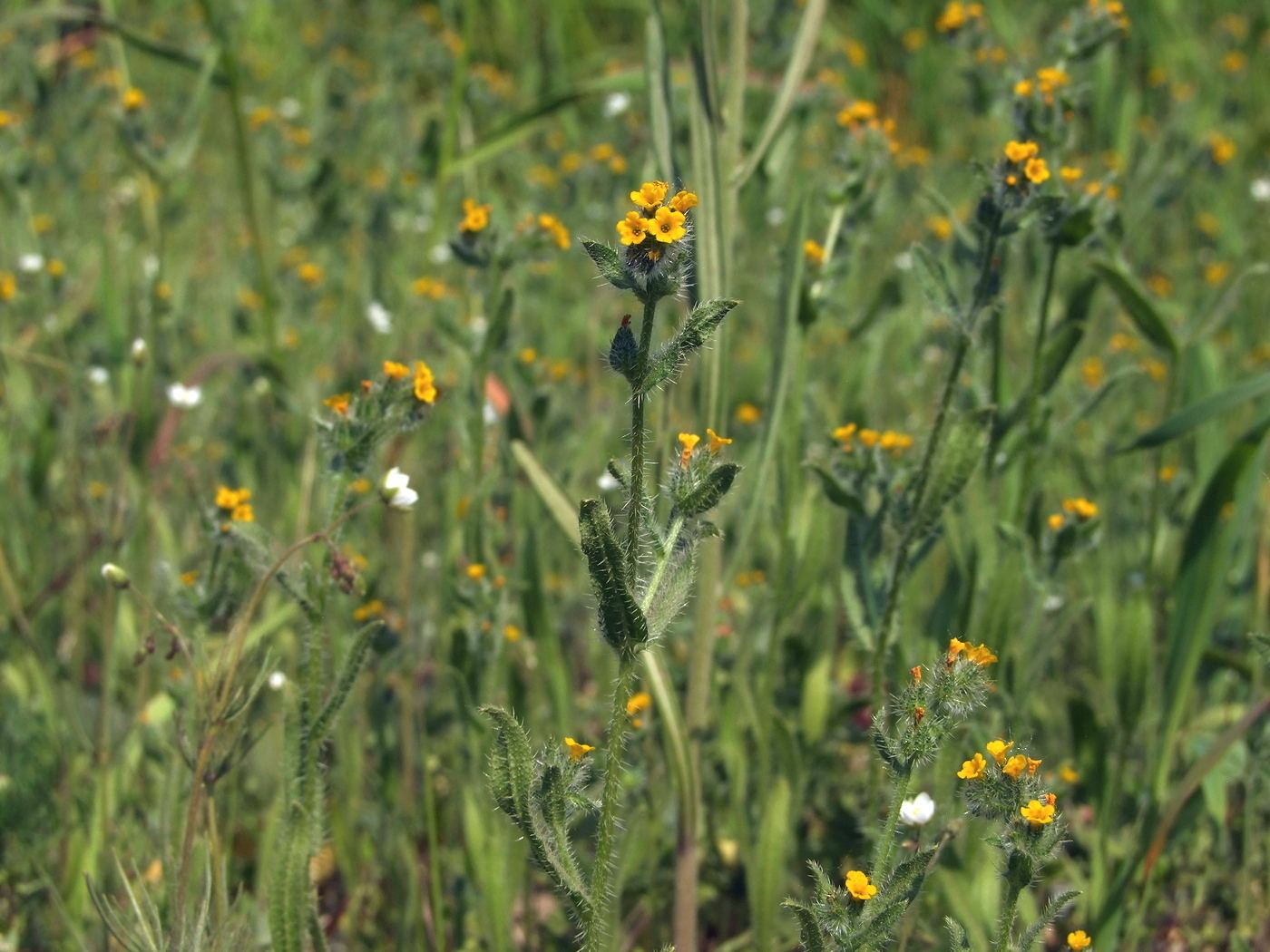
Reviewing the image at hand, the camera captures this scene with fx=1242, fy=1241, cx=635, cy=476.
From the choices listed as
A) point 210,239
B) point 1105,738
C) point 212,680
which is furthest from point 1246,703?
point 210,239

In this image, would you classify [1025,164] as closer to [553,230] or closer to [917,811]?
[917,811]

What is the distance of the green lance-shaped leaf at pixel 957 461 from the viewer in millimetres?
2043

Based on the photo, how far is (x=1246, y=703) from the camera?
2768mm

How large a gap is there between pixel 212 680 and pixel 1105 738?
1807 millimetres

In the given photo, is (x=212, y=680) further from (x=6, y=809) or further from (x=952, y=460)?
(x=952, y=460)

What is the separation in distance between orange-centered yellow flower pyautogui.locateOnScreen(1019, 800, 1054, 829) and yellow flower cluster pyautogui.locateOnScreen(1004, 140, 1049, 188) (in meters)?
1.02

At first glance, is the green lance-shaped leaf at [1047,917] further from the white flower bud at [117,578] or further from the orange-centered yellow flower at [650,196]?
the white flower bud at [117,578]

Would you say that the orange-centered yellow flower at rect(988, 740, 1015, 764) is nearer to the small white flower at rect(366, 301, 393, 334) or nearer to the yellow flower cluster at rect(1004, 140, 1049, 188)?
the yellow flower cluster at rect(1004, 140, 1049, 188)

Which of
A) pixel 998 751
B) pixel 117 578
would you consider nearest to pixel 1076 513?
pixel 998 751

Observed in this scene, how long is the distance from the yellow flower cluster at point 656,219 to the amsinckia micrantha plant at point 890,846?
0.69m

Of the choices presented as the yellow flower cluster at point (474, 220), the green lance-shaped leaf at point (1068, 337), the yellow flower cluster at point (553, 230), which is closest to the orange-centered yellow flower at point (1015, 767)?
the green lance-shaped leaf at point (1068, 337)

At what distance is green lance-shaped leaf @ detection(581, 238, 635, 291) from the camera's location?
1458mm

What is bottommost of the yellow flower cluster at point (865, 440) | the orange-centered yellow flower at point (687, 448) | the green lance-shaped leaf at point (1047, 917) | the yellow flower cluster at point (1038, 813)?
the green lance-shaped leaf at point (1047, 917)

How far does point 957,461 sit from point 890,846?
2.18 ft
